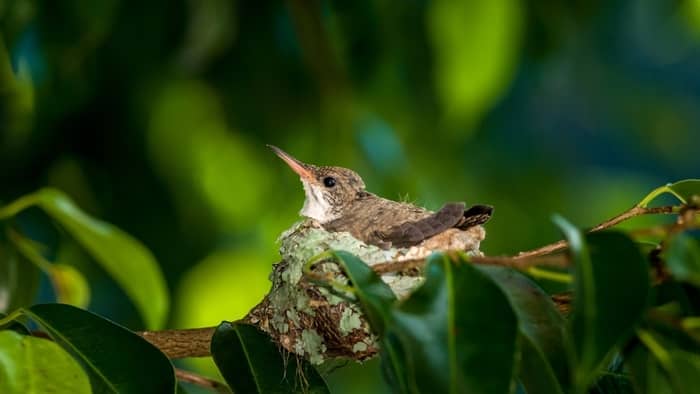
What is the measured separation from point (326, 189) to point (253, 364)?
1.48 meters

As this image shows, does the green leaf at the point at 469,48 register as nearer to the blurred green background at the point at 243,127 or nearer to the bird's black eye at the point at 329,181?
the blurred green background at the point at 243,127

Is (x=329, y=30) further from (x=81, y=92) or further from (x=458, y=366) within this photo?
(x=458, y=366)

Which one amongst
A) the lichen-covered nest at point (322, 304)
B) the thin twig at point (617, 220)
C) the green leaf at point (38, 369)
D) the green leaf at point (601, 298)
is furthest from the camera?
the lichen-covered nest at point (322, 304)

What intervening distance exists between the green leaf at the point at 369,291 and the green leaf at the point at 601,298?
0.29 metres

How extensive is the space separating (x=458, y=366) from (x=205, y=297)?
9.88 ft

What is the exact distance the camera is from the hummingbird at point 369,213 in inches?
97.0

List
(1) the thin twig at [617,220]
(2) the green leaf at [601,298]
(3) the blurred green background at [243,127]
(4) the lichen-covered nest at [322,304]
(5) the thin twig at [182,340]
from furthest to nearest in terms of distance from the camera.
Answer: (3) the blurred green background at [243,127]
(4) the lichen-covered nest at [322,304]
(5) the thin twig at [182,340]
(1) the thin twig at [617,220]
(2) the green leaf at [601,298]

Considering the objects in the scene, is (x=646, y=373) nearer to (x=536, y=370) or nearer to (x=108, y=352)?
(x=536, y=370)

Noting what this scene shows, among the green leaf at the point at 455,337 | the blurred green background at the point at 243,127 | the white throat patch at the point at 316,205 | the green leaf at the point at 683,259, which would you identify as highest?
the blurred green background at the point at 243,127

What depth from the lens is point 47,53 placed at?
383cm

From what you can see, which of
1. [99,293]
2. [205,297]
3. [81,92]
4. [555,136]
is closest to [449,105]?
[205,297]

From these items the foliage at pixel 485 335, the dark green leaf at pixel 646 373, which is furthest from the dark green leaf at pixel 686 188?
the dark green leaf at pixel 646 373

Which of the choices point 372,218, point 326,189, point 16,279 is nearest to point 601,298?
point 372,218

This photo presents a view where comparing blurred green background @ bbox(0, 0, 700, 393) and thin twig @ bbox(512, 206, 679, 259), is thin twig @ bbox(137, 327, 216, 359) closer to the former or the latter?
thin twig @ bbox(512, 206, 679, 259)
